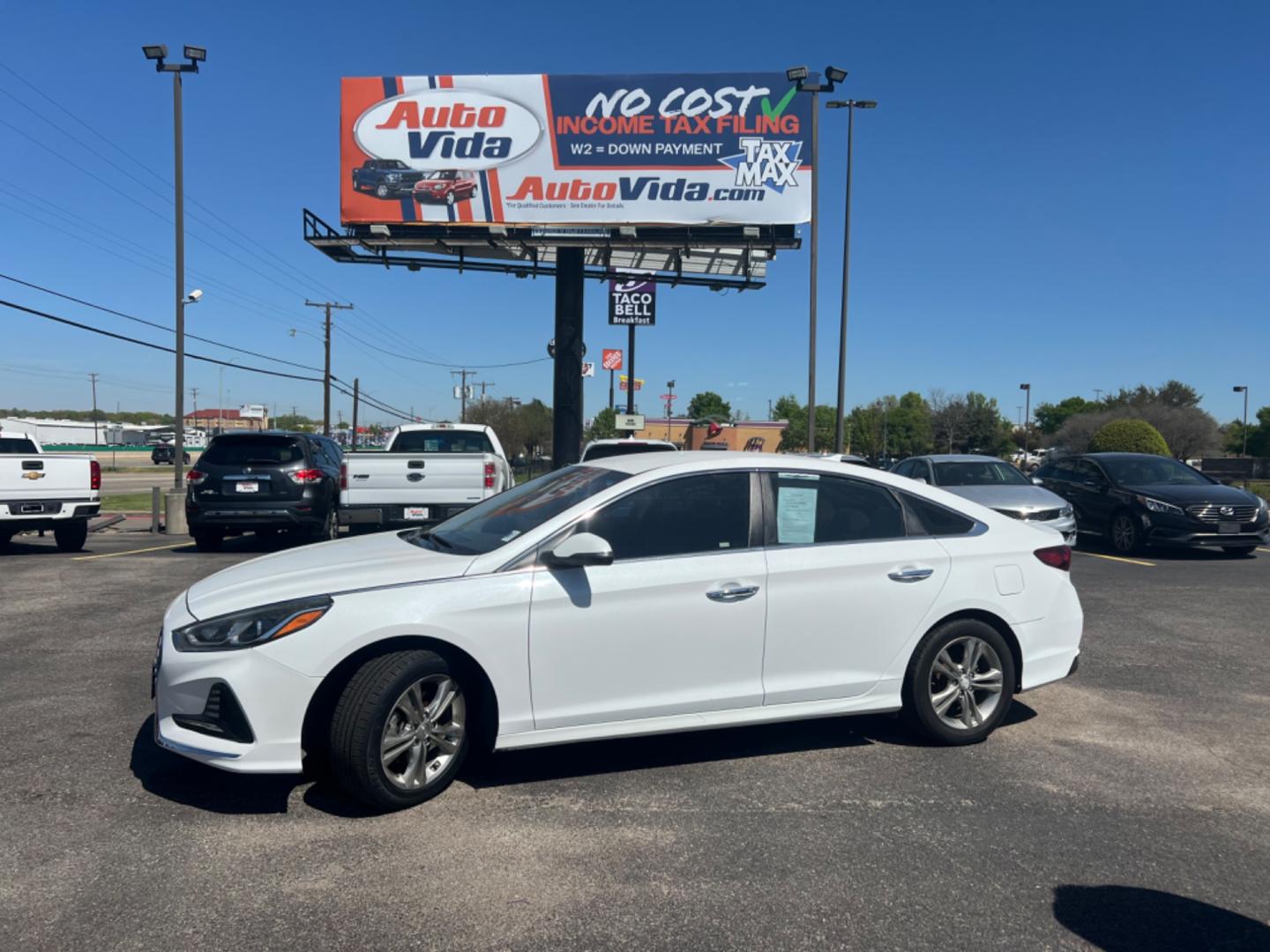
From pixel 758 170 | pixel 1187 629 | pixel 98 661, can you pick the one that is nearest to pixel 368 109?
pixel 758 170

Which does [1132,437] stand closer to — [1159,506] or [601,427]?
[1159,506]

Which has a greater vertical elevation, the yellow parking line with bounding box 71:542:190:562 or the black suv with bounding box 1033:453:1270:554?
the black suv with bounding box 1033:453:1270:554

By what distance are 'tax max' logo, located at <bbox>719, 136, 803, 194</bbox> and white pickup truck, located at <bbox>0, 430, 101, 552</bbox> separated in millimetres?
14331

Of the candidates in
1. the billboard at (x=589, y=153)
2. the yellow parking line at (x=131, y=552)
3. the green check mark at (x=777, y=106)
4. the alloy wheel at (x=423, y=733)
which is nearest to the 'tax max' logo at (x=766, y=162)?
the billboard at (x=589, y=153)

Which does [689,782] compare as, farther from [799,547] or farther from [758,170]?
[758,170]

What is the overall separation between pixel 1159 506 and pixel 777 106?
12.2 meters

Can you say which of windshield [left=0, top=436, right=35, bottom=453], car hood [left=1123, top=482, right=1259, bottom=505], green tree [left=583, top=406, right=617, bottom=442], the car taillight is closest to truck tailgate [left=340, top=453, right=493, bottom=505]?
windshield [left=0, top=436, right=35, bottom=453]

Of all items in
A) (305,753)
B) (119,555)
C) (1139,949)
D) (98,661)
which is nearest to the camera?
(1139,949)

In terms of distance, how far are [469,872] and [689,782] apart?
1.26 meters

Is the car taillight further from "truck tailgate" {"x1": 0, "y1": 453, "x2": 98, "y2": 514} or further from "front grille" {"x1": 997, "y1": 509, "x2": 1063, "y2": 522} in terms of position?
"truck tailgate" {"x1": 0, "y1": 453, "x2": 98, "y2": 514}

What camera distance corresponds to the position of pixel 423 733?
3.85 meters

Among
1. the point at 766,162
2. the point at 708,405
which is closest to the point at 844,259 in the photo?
the point at 766,162

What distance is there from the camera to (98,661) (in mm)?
6254

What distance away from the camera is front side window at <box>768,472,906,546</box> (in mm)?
4586
